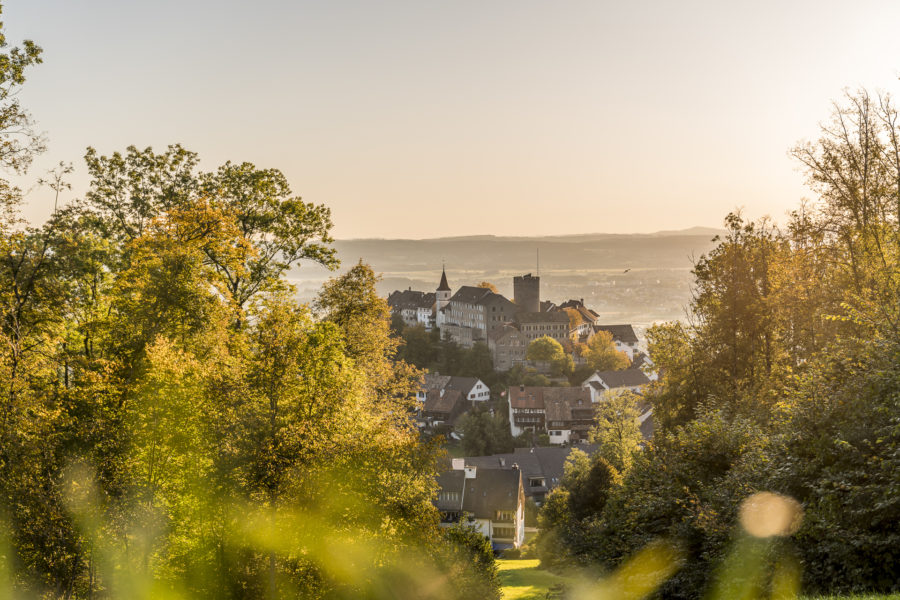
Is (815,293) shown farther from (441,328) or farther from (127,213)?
(441,328)

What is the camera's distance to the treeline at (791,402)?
9953mm

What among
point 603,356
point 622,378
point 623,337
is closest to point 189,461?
point 622,378

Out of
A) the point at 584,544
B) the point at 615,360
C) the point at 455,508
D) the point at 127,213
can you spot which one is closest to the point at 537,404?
the point at 615,360

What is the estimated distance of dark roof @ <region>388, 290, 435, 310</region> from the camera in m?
140

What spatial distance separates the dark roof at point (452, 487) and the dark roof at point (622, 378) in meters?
44.7

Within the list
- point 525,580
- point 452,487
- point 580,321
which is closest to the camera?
point 525,580

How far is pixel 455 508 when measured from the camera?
50844mm

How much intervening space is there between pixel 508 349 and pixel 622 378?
22.7 meters

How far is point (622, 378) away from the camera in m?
94.2

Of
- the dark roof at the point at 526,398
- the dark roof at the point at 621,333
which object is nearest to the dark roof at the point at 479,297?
the dark roof at the point at 621,333

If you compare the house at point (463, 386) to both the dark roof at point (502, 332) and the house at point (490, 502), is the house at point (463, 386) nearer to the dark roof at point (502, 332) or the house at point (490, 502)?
the dark roof at point (502, 332)

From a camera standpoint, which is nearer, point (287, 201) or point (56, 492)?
point (56, 492)

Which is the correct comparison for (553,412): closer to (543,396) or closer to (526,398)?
(543,396)

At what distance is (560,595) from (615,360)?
278 feet
